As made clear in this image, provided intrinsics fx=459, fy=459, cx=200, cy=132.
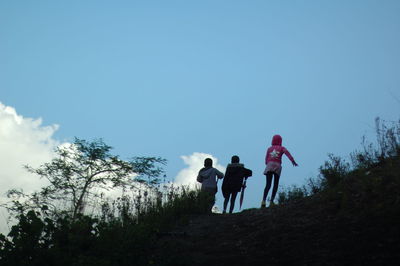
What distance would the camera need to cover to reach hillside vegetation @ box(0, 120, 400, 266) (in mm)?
6051

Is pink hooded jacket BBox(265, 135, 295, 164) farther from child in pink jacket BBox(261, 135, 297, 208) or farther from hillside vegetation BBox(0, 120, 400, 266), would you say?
hillside vegetation BBox(0, 120, 400, 266)

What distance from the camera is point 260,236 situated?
730cm

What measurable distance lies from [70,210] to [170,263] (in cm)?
394

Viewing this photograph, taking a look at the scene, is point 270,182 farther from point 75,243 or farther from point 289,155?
point 75,243

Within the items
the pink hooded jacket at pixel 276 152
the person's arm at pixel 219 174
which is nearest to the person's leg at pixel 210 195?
the person's arm at pixel 219 174

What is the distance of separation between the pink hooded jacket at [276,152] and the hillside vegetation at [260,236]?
217 centimetres

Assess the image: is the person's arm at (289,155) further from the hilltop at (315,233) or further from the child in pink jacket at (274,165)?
the hilltop at (315,233)

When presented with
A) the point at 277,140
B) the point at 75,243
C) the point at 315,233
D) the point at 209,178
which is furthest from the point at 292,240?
the point at 209,178

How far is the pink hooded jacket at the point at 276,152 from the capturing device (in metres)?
11.3

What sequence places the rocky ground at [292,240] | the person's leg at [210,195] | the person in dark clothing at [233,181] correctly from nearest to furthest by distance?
the rocky ground at [292,240] → the person's leg at [210,195] → the person in dark clothing at [233,181]

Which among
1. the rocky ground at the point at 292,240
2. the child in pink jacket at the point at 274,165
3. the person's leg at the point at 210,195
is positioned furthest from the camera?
the person's leg at the point at 210,195

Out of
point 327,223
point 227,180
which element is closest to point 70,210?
point 227,180

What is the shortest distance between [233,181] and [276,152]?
1.71 metres

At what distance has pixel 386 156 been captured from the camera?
9.47 metres
